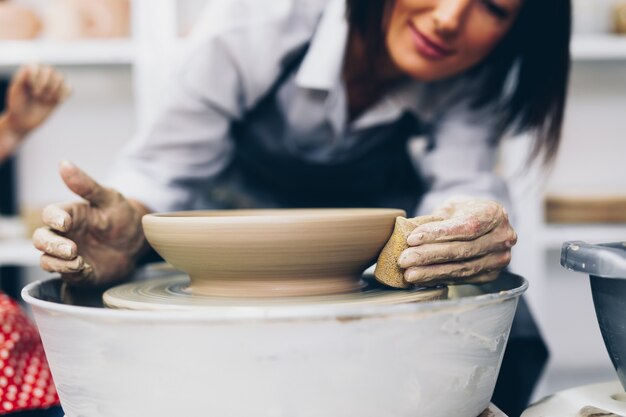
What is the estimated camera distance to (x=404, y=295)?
0.54m

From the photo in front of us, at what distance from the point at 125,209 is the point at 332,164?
24.5 inches

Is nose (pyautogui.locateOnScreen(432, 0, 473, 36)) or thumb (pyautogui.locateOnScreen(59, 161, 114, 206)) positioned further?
nose (pyautogui.locateOnScreen(432, 0, 473, 36))

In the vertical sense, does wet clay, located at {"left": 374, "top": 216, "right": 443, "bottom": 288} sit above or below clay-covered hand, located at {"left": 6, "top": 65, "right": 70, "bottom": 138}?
below

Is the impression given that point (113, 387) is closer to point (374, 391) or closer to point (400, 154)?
point (374, 391)

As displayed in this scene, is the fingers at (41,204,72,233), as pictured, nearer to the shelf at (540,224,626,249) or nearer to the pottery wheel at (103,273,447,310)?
the pottery wheel at (103,273,447,310)

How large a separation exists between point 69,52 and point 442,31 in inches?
50.9

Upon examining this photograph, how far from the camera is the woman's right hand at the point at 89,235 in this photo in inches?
23.5

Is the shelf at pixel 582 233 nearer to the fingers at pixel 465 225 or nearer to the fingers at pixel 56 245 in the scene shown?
the fingers at pixel 465 225

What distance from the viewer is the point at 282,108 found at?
1.23 metres

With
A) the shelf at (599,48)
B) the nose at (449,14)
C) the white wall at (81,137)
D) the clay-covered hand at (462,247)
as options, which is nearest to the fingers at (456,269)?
the clay-covered hand at (462,247)

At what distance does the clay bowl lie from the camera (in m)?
0.51

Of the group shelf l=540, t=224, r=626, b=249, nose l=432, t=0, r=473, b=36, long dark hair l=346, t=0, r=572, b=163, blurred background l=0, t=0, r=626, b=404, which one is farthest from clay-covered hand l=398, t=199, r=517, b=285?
shelf l=540, t=224, r=626, b=249

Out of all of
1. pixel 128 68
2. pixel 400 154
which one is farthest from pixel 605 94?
pixel 128 68

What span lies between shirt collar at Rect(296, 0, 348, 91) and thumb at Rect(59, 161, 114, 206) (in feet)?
1.64
